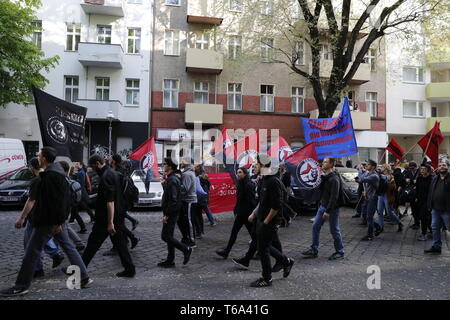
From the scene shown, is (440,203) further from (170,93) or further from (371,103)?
(371,103)

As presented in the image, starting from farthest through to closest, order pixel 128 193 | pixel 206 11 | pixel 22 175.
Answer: pixel 206 11 → pixel 22 175 → pixel 128 193

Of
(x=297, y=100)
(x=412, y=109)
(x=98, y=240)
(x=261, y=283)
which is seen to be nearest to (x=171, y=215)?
(x=98, y=240)

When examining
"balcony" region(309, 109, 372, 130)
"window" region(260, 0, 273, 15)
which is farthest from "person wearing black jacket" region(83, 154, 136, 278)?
"balcony" region(309, 109, 372, 130)

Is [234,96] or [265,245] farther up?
[234,96]

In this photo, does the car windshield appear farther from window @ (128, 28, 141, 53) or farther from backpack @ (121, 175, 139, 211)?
window @ (128, 28, 141, 53)

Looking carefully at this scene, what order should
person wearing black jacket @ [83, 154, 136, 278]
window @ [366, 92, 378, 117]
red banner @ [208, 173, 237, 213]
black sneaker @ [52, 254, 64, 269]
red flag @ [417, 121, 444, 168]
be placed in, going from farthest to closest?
window @ [366, 92, 378, 117]
red flag @ [417, 121, 444, 168]
red banner @ [208, 173, 237, 213]
black sneaker @ [52, 254, 64, 269]
person wearing black jacket @ [83, 154, 136, 278]

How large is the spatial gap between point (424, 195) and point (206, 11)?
20.9 m

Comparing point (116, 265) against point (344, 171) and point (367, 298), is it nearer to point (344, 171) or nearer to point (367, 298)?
point (367, 298)

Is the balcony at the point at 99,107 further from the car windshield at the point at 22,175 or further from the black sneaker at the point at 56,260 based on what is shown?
the black sneaker at the point at 56,260

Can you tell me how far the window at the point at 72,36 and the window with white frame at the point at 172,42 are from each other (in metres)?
5.76

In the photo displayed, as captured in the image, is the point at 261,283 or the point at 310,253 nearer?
the point at 261,283

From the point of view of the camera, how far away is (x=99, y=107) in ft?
75.8

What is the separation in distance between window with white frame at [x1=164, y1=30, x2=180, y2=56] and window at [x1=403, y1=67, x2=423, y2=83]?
18.2 m

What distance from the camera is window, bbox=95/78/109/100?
80.0 ft
